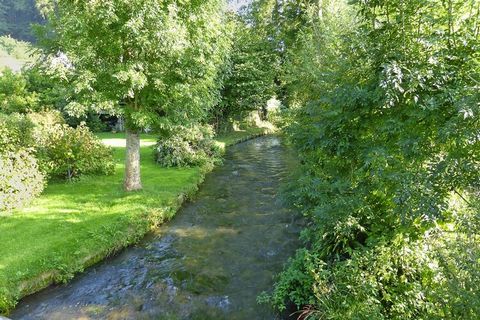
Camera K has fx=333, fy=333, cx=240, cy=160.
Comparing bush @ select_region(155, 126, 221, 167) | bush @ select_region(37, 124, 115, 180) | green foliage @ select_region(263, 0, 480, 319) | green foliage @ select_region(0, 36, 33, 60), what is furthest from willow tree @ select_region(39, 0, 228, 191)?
green foliage @ select_region(0, 36, 33, 60)

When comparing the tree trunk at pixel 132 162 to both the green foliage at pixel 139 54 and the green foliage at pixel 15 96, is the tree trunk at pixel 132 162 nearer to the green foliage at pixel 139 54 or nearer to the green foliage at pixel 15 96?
the green foliage at pixel 139 54

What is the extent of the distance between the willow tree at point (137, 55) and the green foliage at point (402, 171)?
239 inches

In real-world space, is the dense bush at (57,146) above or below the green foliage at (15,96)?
below

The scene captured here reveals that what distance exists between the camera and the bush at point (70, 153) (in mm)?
13922

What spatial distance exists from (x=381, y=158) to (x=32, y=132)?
44.3ft

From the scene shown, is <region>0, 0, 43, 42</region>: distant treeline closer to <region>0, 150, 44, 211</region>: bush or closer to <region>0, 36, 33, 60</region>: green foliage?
<region>0, 36, 33, 60</region>: green foliage

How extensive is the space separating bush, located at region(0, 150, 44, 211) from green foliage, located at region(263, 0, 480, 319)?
9.15 m

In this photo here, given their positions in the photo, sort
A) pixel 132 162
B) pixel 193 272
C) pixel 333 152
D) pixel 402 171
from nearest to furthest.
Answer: pixel 402 171 < pixel 333 152 < pixel 193 272 < pixel 132 162

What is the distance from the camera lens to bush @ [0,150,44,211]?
1056cm

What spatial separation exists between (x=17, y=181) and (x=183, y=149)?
9.37 metres

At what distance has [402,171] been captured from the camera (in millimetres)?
4812

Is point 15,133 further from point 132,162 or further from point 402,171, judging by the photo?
point 402,171

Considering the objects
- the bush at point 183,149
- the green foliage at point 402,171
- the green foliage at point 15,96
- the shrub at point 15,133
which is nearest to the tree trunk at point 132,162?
the shrub at point 15,133

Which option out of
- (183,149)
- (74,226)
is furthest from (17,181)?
(183,149)
